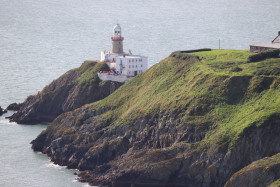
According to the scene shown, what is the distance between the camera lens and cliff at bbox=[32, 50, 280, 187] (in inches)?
3989

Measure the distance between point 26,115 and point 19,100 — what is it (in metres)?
12.3

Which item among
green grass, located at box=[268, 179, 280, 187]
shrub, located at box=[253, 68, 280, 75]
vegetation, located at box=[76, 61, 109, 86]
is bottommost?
green grass, located at box=[268, 179, 280, 187]

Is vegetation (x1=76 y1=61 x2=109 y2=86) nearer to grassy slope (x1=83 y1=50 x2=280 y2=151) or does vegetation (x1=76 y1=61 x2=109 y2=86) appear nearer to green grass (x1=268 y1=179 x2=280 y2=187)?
grassy slope (x1=83 y1=50 x2=280 y2=151)

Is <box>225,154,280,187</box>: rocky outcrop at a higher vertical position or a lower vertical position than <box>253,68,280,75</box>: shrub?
lower

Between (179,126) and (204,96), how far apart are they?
19.1 ft

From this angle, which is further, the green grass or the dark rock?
the dark rock

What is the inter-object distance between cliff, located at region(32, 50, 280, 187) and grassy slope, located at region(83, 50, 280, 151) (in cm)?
13

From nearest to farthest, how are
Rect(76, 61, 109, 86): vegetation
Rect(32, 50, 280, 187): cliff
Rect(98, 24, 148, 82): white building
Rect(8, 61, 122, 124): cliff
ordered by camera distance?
Rect(32, 50, 280, 187): cliff
Rect(8, 61, 122, 124): cliff
Rect(98, 24, 148, 82): white building
Rect(76, 61, 109, 86): vegetation

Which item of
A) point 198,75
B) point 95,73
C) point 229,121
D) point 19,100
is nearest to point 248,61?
point 198,75

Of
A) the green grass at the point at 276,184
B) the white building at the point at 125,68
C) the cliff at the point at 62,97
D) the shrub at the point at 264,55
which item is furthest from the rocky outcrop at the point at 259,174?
the white building at the point at 125,68

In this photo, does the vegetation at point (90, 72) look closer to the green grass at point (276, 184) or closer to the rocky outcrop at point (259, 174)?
the rocky outcrop at point (259, 174)

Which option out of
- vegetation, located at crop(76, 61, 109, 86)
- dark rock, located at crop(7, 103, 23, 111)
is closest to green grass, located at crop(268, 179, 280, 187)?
vegetation, located at crop(76, 61, 109, 86)

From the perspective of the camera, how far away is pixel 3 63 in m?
179

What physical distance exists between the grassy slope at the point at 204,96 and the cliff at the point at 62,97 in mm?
8253
